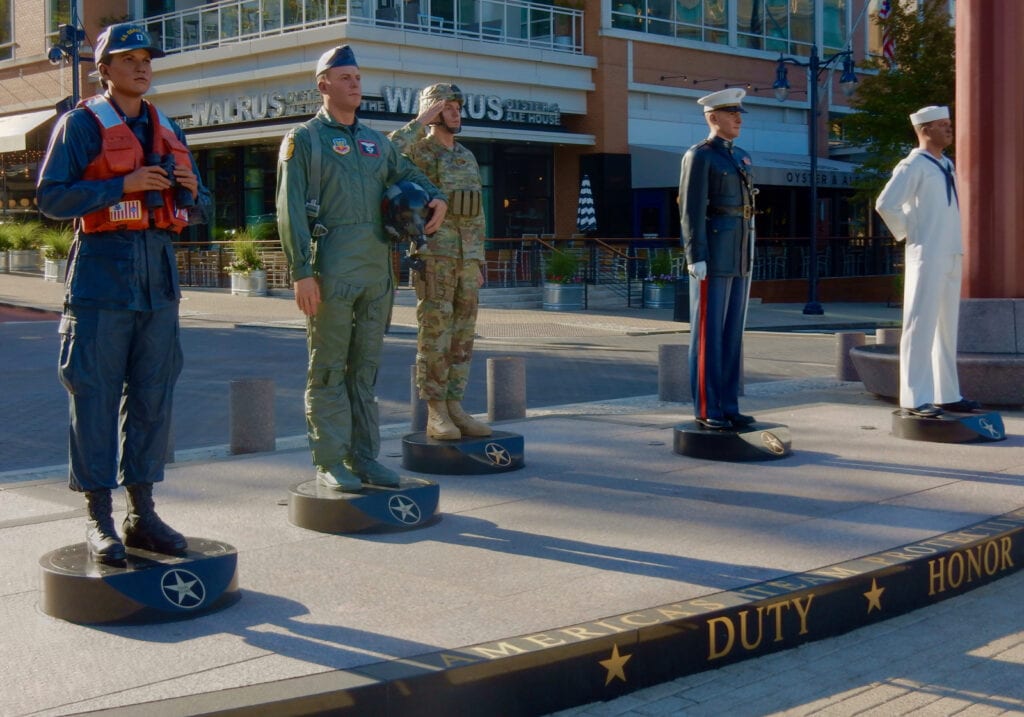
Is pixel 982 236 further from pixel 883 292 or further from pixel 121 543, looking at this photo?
pixel 883 292

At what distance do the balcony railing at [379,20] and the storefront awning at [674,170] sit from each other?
3600mm

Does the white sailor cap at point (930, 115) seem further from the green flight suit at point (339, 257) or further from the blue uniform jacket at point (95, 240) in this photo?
the blue uniform jacket at point (95, 240)

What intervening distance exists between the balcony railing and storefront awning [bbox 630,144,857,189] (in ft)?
11.8

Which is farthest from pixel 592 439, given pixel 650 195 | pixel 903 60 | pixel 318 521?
pixel 650 195

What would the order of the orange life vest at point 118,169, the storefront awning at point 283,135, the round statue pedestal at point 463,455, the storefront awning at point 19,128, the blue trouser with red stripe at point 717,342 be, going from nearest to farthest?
1. the orange life vest at point 118,169
2. the round statue pedestal at point 463,455
3. the blue trouser with red stripe at point 717,342
4. the storefront awning at point 283,135
5. the storefront awning at point 19,128

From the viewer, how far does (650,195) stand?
3894 centimetres

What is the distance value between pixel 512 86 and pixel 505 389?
2526 centimetres

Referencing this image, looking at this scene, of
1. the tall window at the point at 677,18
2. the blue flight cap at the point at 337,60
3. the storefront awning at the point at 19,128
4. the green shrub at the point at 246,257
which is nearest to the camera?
the blue flight cap at the point at 337,60

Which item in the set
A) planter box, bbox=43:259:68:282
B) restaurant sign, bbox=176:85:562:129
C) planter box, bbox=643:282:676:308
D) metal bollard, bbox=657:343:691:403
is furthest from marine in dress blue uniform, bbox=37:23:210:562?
planter box, bbox=43:259:68:282

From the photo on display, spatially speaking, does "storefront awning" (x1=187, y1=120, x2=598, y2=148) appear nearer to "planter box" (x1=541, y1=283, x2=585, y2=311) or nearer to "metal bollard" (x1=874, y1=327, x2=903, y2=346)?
"planter box" (x1=541, y1=283, x2=585, y2=311)

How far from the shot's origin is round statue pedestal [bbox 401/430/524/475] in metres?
8.02

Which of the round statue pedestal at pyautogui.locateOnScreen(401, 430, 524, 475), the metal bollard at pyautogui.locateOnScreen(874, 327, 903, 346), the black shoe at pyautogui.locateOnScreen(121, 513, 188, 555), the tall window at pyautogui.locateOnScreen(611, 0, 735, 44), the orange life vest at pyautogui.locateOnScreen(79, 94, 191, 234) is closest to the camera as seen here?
the orange life vest at pyautogui.locateOnScreen(79, 94, 191, 234)

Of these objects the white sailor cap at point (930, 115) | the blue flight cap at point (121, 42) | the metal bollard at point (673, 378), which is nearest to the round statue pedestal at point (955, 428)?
the white sailor cap at point (930, 115)

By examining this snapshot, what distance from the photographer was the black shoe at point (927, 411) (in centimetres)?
957
